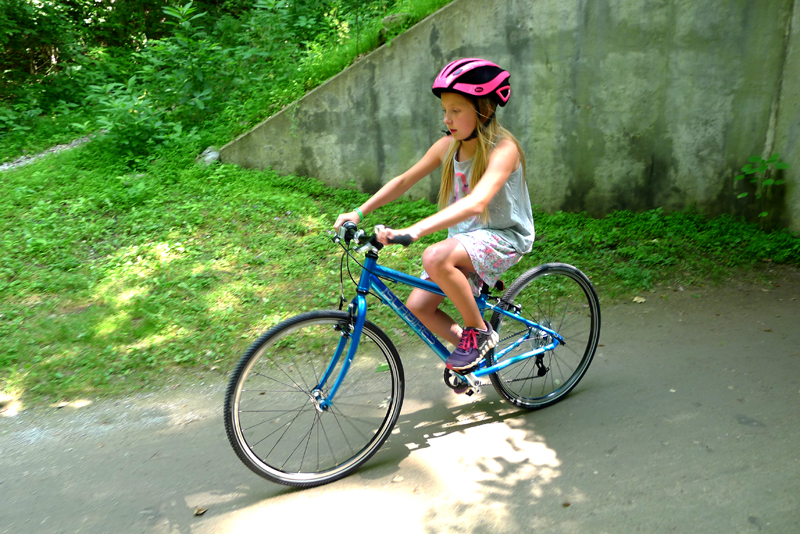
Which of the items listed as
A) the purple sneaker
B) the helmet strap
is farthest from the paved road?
the helmet strap

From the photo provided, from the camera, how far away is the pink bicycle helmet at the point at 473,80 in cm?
300

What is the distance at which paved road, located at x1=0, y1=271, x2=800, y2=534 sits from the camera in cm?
287

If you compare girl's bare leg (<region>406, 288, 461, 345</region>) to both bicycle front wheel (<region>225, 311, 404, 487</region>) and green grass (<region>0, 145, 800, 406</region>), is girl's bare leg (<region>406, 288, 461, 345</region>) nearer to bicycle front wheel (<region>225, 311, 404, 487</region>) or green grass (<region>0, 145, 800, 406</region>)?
bicycle front wheel (<region>225, 311, 404, 487</region>)

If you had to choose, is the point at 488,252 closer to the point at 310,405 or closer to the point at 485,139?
the point at 485,139

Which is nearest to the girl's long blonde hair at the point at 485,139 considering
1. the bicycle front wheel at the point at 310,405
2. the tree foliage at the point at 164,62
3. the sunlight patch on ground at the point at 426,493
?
the bicycle front wheel at the point at 310,405

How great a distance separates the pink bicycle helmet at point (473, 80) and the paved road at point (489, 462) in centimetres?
194

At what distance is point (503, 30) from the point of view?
6.35 metres

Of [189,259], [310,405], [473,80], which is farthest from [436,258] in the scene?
[189,259]

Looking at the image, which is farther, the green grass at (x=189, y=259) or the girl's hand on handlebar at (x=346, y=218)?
the green grass at (x=189, y=259)

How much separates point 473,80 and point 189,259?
381cm

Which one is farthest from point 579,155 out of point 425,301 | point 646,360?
point 425,301

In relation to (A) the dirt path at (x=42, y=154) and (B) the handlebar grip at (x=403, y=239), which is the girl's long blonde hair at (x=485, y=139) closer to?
(B) the handlebar grip at (x=403, y=239)

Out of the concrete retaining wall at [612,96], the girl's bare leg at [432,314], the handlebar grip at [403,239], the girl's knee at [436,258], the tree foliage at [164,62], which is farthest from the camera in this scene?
the tree foliage at [164,62]

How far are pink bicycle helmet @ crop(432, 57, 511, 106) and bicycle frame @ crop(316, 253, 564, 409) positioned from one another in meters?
0.94
